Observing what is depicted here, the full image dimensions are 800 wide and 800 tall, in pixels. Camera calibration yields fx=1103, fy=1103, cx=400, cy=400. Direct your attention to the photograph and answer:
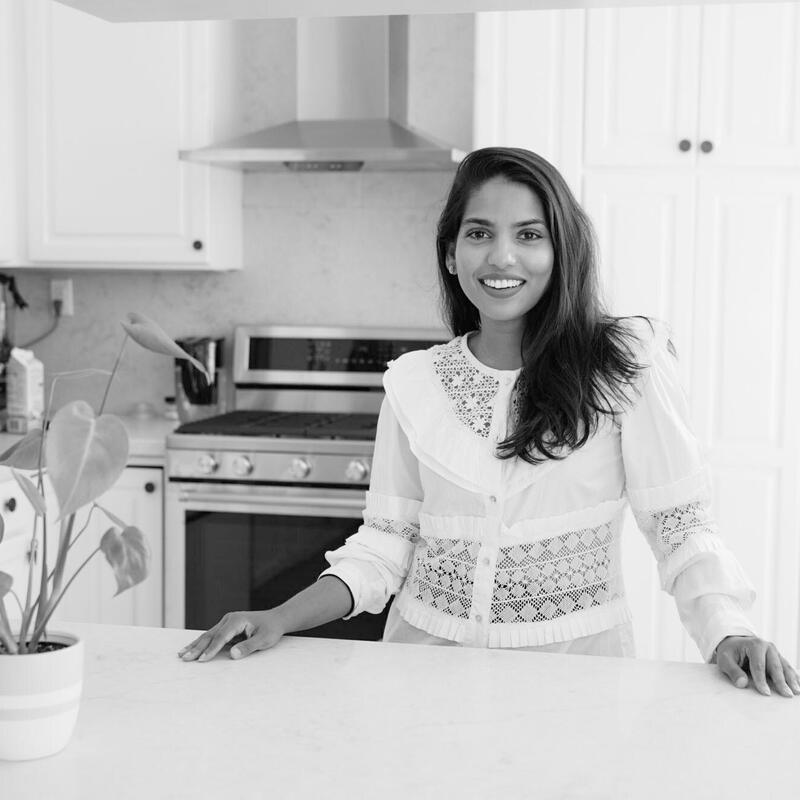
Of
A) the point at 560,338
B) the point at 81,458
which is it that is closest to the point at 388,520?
the point at 560,338

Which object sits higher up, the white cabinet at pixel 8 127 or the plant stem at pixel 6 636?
the white cabinet at pixel 8 127

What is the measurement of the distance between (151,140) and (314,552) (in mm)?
1276

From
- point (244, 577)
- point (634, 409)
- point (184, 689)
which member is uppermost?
point (634, 409)

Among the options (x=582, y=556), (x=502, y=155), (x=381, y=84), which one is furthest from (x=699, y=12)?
(x=582, y=556)

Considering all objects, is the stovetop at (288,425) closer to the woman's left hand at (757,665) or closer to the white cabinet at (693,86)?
the white cabinet at (693,86)

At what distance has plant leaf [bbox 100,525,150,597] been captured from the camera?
0.94 metres

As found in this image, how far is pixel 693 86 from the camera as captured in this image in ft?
8.84

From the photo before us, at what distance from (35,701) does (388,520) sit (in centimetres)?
79

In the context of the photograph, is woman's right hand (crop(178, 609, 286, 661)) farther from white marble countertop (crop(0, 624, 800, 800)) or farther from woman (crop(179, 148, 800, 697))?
woman (crop(179, 148, 800, 697))

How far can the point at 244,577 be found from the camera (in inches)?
119

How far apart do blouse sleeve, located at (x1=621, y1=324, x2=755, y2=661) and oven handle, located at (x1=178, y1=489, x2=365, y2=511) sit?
1378 millimetres

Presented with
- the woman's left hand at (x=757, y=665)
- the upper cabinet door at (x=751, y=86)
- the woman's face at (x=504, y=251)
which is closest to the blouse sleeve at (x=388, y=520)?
the woman's face at (x=504, y=251)

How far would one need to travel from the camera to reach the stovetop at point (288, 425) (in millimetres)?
2975

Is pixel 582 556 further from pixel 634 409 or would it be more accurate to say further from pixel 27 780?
pixel 27 780
